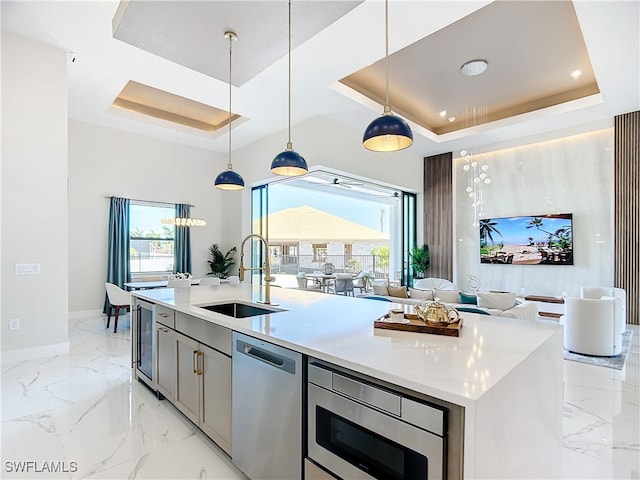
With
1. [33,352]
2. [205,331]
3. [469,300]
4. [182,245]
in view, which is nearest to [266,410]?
[205,331]

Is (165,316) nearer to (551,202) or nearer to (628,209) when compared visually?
(551,202)

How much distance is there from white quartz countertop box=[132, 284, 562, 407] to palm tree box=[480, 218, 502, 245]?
577 centimetres

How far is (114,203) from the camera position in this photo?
6.61 metres

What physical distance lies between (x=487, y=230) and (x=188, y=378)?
6.85 meters

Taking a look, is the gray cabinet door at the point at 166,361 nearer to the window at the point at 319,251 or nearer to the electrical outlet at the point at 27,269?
the electrical outlet at the point at 27,269

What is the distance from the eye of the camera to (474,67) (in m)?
4.77

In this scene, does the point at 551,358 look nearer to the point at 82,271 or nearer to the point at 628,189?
the point at 628,189

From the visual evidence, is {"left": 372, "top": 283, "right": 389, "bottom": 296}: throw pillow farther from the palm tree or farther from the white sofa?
the palm tree

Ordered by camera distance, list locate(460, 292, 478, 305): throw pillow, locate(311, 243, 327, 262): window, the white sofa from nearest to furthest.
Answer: the white sofa
locate(460, 292, 478, 305): throw pillow
locate(311, 243, 327, 262): window

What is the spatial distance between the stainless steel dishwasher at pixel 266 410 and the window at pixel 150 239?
613cm

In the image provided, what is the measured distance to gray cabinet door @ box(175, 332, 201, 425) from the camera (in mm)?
2240

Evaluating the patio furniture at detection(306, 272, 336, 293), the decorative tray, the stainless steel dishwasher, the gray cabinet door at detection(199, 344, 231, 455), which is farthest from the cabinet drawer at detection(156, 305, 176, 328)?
the patio furniture at detection(306, 272, 336, 293)

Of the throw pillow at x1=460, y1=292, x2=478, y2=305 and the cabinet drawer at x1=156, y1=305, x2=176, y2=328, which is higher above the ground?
the cabinet drawer at x1=156, y1=305, x2=176, y2=328

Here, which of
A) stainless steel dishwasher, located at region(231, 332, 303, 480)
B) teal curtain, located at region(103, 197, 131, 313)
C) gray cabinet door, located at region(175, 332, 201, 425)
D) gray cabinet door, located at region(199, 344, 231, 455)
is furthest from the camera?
teal curtain, located at region(103, 197, 131, 313)
